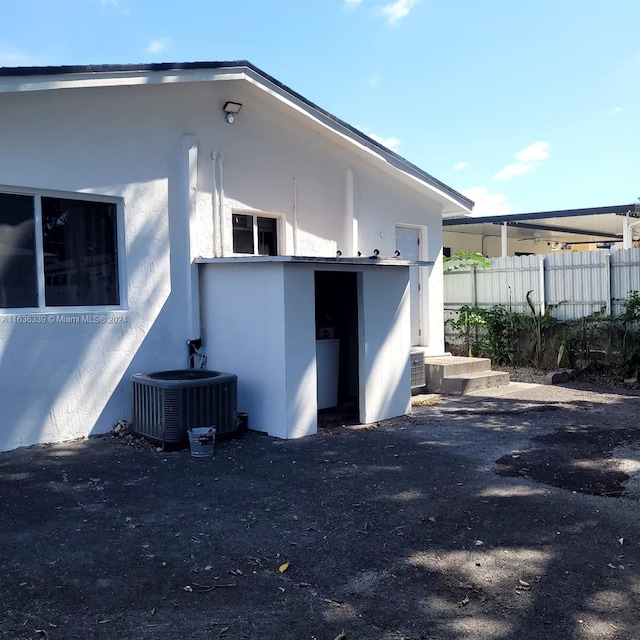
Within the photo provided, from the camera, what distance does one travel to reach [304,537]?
4.47 metres

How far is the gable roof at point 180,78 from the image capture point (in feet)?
20.8

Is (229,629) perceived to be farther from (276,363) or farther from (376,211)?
(376,211)

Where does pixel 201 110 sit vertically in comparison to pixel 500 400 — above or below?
above

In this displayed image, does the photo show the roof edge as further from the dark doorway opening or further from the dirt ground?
the dirt ground

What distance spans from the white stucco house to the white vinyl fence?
6.15 metres

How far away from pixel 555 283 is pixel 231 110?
8.35 metres

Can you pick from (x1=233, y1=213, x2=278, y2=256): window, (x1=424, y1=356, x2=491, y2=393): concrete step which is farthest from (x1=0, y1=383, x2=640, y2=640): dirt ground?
(x1=424, y1=356, x2=491, y2=393): concrete step

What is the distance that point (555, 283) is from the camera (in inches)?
536

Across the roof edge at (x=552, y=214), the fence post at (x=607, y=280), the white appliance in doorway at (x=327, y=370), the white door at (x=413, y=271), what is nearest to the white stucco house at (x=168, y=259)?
the white appliance in doorway at (x=327, y=370)

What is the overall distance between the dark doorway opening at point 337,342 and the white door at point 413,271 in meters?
2.61

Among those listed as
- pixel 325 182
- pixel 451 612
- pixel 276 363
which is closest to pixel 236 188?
pixel 325 182

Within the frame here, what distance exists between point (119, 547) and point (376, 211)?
25.3 feet

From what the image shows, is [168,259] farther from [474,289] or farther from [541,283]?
[474,289]

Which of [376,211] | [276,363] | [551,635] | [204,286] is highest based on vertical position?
[376,211]
